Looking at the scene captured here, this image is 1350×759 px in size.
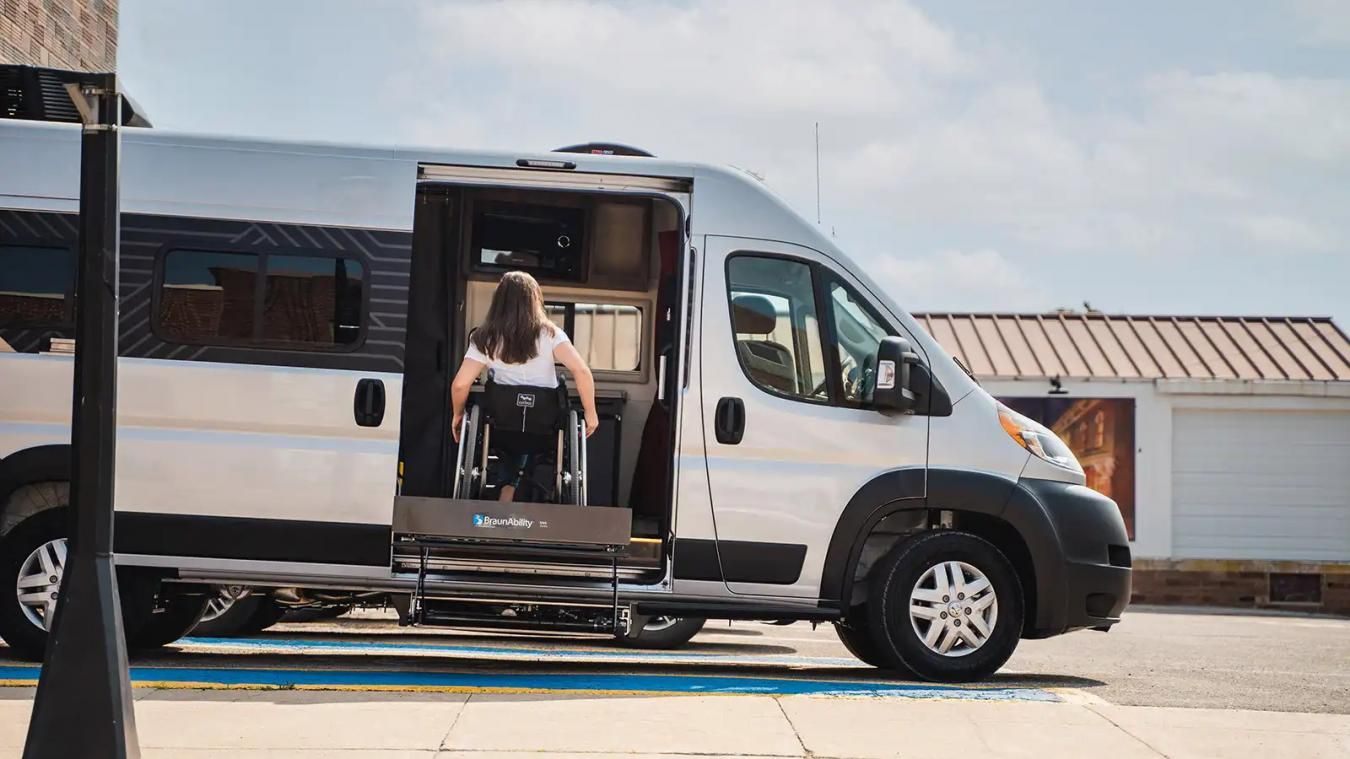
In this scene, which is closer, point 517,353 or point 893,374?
point 893,374

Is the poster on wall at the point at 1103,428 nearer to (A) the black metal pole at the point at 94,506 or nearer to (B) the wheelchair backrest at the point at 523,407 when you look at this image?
(B) the wheelchair backrest at the point at 523,407

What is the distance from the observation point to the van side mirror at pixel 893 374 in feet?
26.3

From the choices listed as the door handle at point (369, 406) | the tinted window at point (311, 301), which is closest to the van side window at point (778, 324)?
the door handle at point (369, 406)

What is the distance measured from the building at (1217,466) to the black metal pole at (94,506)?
70.9 feet

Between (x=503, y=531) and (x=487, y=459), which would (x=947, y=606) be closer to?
(x=503, y=531)

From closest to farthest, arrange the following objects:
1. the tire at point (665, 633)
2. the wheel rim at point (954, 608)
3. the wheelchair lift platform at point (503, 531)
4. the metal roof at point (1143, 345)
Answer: the wheelchair lift platform at point (503, 531) < the wheel rim at point (954, 608) < the tire at point (665, 633) < the metal roof at point (1143, 345)

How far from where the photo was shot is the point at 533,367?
8211mm

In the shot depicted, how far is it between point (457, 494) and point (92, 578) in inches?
134

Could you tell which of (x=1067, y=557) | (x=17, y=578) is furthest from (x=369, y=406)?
(x=1067, y=557)

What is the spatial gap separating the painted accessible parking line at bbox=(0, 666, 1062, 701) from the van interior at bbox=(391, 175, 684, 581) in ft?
3.92

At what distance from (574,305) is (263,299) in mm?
2315

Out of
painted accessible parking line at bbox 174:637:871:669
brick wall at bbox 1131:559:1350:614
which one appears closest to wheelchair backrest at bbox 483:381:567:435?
painted accessible parking line at bbox 174:637:871:669

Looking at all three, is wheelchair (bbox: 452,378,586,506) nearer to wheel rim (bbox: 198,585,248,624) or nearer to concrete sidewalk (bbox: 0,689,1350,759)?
wheel rim (bbox: 198,585,248,624)

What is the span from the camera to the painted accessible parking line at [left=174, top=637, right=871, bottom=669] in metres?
9.72
